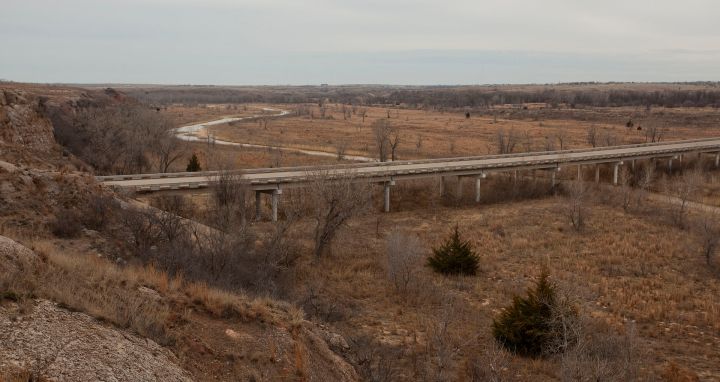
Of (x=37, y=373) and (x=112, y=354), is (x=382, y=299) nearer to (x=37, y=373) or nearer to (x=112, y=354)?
(x=112, y=354)

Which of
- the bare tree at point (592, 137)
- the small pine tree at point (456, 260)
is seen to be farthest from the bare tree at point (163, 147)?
the bare tree at point (592, 137)

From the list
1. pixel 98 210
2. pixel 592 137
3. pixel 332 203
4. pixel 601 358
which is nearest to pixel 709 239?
pixel 601 358

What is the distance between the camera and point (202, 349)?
11.2 m

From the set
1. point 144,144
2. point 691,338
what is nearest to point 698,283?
point 691,338

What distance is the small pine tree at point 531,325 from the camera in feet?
54.0

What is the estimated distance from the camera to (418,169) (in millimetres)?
43531

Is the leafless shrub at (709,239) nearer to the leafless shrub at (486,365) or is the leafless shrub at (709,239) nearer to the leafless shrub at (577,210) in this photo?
the leafless shrub at (577,210)

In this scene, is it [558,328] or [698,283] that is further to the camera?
[698,283]

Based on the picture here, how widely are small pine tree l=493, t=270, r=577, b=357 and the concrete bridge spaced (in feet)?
42.1

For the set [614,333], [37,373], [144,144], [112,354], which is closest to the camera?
[37,373]

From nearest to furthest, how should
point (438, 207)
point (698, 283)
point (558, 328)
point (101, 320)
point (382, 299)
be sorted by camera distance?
point (101, 320), point (558, 328), point (382, 299), point (698, 283), point (438, 207)

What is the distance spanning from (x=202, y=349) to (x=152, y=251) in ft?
26.9

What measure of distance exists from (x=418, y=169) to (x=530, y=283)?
19.8m

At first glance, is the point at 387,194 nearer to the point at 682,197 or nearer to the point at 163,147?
the point at 682,197
